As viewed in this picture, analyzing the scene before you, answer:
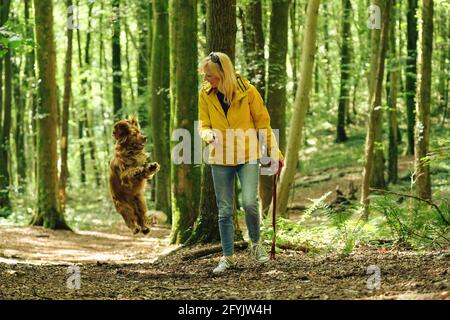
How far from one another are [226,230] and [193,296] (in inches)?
59.2

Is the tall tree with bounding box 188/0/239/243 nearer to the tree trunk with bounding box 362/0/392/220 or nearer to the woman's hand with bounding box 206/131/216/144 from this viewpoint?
the woman's hand with bounding box 206/131/216/144

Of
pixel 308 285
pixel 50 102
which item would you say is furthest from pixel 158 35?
pixel 308 285

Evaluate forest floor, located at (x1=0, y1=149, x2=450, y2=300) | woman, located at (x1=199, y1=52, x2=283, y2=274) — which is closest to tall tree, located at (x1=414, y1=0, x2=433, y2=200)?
forest floor, located at (x1=0, y1=149, x2=450, y2=300)

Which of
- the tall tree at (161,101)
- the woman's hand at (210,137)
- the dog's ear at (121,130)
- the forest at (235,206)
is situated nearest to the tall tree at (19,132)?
the forest at (235,206)

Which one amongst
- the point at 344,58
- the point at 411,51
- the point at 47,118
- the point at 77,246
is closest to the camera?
the point at 77,246

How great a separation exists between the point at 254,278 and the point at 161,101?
45.3 feet

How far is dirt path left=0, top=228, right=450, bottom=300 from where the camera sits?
5809 mm

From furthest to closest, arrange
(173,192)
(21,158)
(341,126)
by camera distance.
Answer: (341,126)
(21,158)
(173,192)

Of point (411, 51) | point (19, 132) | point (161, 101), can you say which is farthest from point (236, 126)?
point (19, 132)

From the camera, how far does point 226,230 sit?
745 centimetres

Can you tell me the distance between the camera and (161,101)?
20281mm

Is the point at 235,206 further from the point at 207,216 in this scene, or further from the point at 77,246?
the point at 77,246

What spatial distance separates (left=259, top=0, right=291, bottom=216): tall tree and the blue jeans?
26.1 ft
